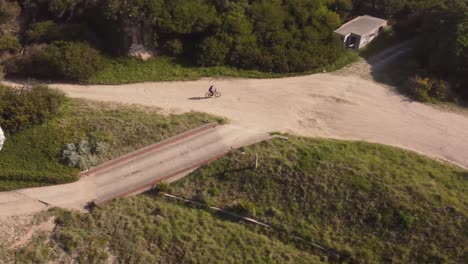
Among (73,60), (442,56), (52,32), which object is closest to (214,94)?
(73,60)

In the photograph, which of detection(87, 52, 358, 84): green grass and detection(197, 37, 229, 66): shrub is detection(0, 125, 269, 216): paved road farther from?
detection(197, 37, 229, 66): shrub

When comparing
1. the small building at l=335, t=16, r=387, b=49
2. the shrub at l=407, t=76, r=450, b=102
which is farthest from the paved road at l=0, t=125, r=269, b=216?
the small building at l=335, t=16, r=387, b=49

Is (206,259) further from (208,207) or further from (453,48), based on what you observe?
(453,48)

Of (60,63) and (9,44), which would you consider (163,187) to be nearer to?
(60,63)

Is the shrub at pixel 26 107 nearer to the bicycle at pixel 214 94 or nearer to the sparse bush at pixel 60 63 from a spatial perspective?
the sparse bush at pixel 60 63

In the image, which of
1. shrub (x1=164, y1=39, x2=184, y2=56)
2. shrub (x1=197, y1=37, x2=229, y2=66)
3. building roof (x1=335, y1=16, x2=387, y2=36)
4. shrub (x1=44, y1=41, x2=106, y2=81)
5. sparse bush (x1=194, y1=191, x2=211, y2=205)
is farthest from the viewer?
building roof (x1=335, y1=16, x2=387, y2=36)

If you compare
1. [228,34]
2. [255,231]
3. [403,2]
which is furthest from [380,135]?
[403,2]

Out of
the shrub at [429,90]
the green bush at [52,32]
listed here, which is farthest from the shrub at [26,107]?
the shrub at [429,90]

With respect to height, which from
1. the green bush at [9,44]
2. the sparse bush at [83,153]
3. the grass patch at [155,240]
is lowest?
the grass patch at [155,240]
